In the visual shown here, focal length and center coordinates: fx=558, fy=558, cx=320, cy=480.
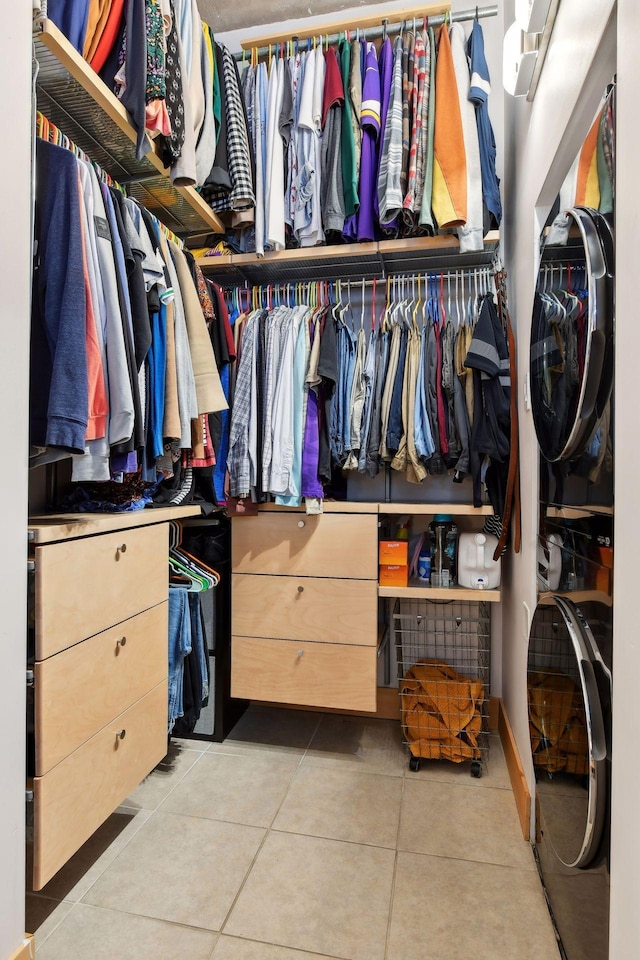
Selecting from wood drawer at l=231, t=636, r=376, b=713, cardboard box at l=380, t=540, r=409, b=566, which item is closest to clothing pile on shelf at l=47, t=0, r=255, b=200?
cardboard box at l=380, t=540, r=409, b=566

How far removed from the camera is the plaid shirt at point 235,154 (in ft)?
7.09

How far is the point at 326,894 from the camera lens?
1.38 metres

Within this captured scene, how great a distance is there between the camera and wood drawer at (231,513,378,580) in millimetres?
2061

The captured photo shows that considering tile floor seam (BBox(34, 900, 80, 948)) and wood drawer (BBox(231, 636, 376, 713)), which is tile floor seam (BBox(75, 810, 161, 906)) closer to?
tile floor seam (BBox(34, 900, 80, 948))

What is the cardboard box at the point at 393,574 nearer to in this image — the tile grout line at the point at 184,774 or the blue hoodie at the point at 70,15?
the tile grout line at the point at 184,774

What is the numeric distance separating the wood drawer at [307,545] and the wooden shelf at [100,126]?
1204mm

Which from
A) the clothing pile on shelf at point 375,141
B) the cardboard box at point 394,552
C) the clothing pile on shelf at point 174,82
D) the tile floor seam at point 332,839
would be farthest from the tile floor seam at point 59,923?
the clothing pile on shelf at point 375,141

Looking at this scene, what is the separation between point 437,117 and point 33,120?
5.06 ft

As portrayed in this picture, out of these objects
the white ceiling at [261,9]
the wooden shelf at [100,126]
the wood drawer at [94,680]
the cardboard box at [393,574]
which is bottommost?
the wood drawer at [94,680]

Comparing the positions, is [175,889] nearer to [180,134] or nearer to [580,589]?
[580,589]
